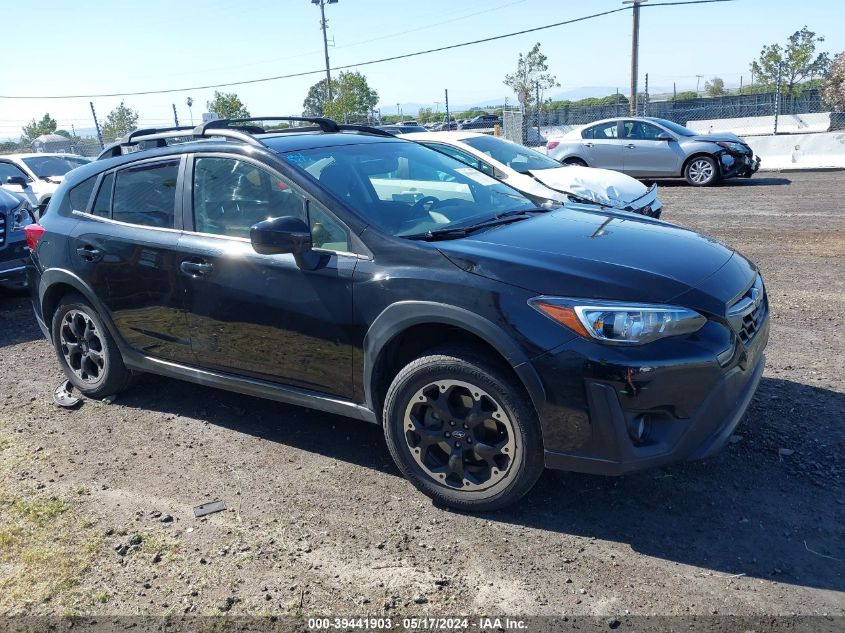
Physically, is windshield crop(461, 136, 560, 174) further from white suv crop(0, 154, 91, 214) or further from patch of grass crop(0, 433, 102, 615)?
patch of grass crop(0, 433, 102, 615)

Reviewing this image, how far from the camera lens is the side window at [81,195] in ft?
16.4

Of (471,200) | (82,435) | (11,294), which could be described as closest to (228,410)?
(82,435)

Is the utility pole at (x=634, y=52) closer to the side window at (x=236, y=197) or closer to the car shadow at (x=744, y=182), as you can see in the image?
the car shadow at (x=744, y=182)

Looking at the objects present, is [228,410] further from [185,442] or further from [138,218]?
[138,218]

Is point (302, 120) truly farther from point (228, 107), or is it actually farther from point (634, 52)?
point (228, 107)

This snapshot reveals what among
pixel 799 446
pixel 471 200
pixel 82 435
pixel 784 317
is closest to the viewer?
pixel 799 446

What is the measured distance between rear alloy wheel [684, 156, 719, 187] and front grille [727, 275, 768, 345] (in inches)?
515

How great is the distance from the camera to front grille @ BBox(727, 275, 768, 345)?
130 inches

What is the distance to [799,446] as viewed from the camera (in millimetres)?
3879

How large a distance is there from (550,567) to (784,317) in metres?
4.10

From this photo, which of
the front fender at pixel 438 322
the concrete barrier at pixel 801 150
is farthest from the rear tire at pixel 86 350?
the concrete barrier at pixel 801 150

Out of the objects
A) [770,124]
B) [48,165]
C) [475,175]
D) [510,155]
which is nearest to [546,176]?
[510,155]

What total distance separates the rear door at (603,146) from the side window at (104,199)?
13.7 metres

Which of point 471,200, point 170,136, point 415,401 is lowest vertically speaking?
point 415,401
